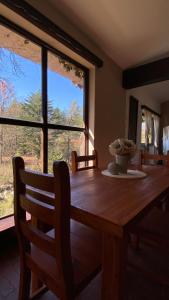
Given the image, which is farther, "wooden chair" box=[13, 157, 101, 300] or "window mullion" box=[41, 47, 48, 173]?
"window mullion" box=[41, 47, 48, 173]

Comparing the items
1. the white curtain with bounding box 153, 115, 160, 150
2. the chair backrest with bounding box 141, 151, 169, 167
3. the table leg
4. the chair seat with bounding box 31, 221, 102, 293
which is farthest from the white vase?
the white curtain with bounding box 153, 115, 160, 150

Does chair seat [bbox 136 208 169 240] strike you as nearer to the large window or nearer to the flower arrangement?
the flower arrangement

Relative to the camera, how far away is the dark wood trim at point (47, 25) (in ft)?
5.01

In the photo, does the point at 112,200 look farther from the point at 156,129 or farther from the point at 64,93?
the point at 156,129

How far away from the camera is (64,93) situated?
7.65 feet

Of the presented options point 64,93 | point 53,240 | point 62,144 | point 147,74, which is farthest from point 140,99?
point 53,240

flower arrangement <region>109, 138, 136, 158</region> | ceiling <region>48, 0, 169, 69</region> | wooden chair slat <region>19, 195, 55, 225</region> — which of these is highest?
ceiling <region>48, 0, 169, 69</region>

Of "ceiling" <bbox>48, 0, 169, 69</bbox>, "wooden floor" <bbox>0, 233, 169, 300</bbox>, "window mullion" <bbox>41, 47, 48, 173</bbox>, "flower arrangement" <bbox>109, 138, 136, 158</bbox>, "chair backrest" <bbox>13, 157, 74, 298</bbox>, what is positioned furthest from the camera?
"window mullion" <bbox>41, 47, 48, 173</bbox>

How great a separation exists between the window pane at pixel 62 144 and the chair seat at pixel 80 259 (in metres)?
1.20

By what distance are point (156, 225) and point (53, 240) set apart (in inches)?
35.0

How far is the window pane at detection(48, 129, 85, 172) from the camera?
215cm

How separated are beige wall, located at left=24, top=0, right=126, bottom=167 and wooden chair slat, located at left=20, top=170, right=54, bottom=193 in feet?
6.56

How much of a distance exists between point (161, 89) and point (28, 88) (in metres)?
4.26

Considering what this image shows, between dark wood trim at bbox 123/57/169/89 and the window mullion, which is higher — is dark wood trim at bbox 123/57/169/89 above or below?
above
